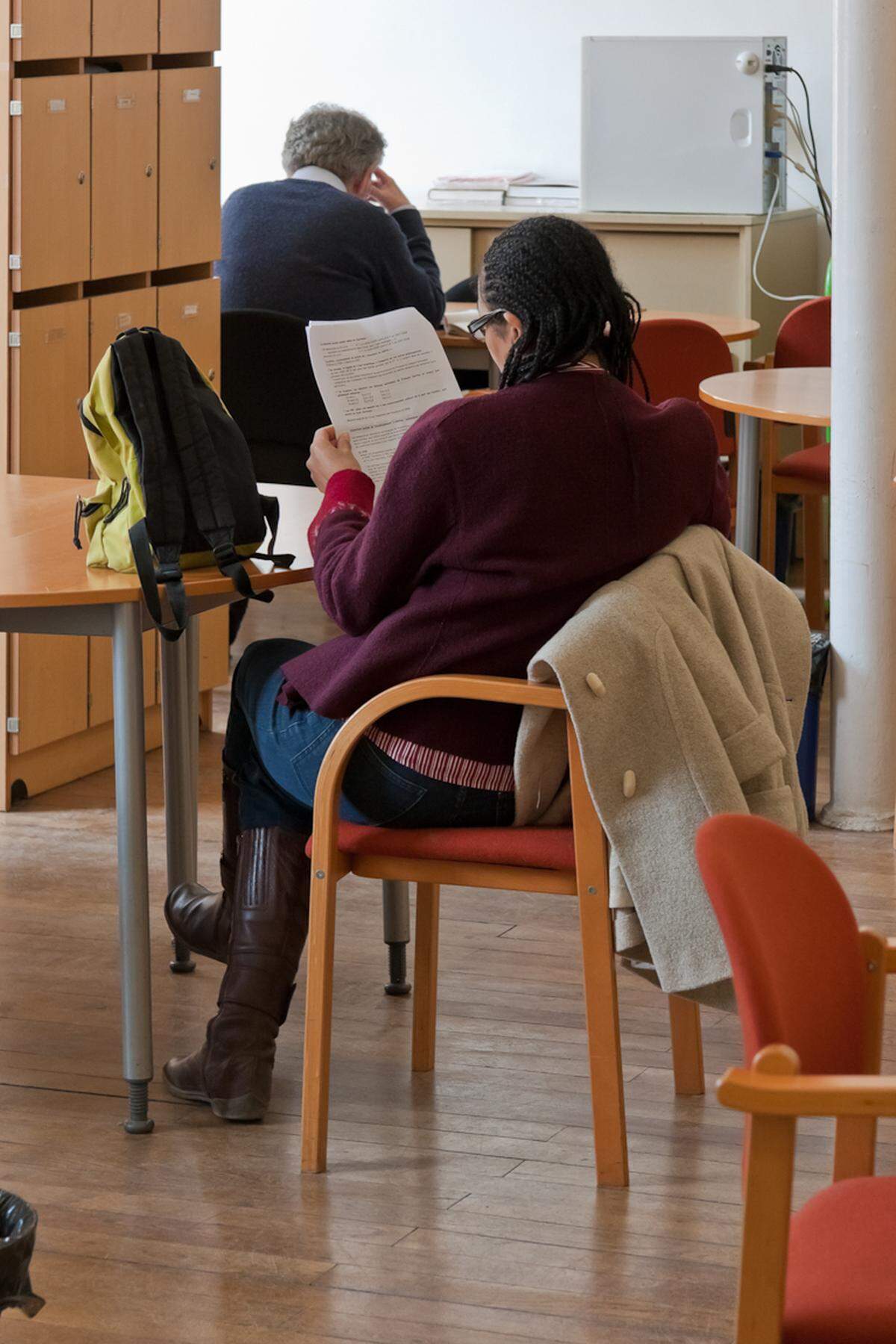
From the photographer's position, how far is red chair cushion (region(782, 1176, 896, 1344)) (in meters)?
1.25

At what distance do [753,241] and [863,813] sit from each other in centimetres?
297

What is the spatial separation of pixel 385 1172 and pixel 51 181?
2161 millimetres

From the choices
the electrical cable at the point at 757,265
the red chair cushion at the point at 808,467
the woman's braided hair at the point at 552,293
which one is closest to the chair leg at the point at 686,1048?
the woman's braided hair at the point at 552,293

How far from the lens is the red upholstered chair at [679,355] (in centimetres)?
484

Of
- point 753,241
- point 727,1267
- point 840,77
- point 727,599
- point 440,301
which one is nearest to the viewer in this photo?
point 727,1267

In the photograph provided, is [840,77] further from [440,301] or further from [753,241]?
[753,241]

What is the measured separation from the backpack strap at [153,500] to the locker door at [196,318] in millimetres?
1812

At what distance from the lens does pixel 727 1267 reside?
2.03m

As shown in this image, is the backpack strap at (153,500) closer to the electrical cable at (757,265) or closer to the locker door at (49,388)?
the locker door at (49,388)

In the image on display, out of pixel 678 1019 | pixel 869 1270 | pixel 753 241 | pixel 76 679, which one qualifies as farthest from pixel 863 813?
pixel 753 241

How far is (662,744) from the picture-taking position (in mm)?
2064

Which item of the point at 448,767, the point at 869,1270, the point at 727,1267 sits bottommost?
the point at 727,1267

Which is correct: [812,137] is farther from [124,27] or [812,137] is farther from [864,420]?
[124,27]

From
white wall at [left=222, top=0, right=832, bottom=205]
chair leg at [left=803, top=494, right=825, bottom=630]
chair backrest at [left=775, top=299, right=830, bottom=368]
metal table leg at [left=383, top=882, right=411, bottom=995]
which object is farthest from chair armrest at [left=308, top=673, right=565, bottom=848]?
white wall at [left=222, top=0, right=832, bottom=205]
